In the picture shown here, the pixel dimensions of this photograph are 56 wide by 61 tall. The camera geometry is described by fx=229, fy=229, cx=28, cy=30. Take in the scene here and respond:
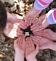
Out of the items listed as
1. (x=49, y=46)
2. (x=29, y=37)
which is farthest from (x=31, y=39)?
(x=49, y=46)

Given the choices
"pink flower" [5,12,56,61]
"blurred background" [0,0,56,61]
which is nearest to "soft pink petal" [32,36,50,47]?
"pink flower" [5,12,56,61]

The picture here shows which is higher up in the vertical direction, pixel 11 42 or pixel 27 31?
pixel 27 31

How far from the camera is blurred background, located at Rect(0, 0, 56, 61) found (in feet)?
5.24

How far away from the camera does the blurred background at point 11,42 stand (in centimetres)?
160

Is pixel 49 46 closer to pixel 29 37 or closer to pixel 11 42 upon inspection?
pixel 29 37

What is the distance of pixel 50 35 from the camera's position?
150cm

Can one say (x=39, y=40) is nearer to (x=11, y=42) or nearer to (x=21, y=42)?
(x=21, y=42)

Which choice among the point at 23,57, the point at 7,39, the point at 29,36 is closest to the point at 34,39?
the point at 29,36

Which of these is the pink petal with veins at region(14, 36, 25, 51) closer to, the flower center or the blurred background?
the flower center

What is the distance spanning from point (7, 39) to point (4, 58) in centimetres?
14

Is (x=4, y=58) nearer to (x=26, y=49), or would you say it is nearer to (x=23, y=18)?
(x=26, y=49)

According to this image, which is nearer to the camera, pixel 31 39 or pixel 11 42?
pixel 31 39

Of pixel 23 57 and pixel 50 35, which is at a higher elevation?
pixel 50 35

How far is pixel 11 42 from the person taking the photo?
1611mm
